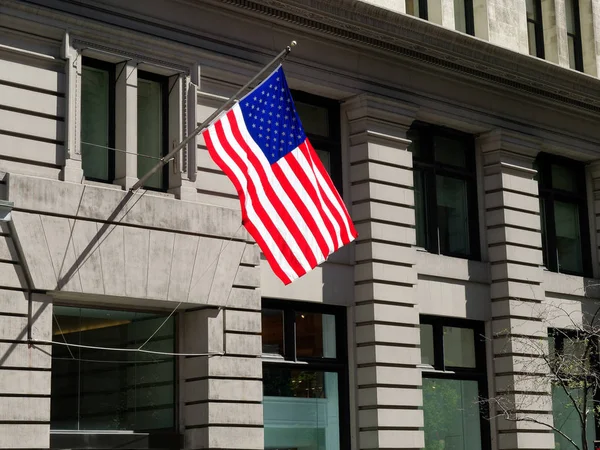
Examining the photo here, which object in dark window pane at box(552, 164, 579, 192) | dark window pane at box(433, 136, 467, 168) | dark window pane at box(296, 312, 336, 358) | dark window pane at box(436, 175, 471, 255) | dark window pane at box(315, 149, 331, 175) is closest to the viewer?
dark window pane at box(296, 312, 336, 358)

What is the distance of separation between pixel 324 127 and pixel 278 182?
7.21m

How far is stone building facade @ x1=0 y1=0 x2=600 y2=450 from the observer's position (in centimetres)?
2245

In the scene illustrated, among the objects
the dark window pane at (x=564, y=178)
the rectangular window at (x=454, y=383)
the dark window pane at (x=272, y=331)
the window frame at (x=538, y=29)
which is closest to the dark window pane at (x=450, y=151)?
the dark window pane at (x=564, y=178)

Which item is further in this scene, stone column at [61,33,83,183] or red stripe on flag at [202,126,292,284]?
stone column at [61,33,83,183]

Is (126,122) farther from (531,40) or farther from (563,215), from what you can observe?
(563,215)

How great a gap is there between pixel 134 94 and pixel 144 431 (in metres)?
6.48

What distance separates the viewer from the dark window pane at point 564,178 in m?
34.2

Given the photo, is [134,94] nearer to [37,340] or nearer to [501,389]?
[37,340]

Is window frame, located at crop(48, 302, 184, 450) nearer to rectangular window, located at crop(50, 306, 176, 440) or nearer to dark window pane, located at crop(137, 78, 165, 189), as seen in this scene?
rectangular window, located at crop(50, 306, 176, 440)

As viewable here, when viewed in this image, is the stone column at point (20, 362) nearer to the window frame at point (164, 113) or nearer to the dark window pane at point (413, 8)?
the window frame at point (164, 113)

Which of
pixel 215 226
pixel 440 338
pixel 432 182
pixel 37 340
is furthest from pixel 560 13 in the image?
pixel 37 340

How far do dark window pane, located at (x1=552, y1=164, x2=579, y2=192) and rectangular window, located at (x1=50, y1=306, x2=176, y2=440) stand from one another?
13955 mm

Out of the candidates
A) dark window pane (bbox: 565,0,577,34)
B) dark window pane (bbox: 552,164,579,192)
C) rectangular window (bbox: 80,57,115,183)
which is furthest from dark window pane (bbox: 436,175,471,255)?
rectangular window (bbox: 80,57,115,183)

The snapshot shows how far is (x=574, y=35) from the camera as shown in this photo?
35.5m
